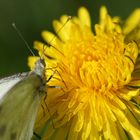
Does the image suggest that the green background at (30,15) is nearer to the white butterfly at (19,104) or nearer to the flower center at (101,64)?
the flower center at (101,64)

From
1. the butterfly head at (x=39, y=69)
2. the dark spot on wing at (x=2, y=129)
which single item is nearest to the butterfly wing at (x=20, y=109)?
the dark spot on wing at (x=2, y=129)

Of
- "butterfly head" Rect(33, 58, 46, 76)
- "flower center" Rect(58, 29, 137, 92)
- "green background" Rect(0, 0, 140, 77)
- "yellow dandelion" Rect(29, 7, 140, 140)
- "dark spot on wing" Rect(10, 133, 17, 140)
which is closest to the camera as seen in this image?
"dark spot on wing" Rect(10, 133, 17, 140)

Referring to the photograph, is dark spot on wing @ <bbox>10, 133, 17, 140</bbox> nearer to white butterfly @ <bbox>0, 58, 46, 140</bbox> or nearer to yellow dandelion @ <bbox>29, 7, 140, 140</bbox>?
white butterfly @ <bbox>0, 58, 46, 140</bbox>

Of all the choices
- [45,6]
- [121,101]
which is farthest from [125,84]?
[45,6]

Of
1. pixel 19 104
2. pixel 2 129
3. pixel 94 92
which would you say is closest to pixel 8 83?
pixel 19 104

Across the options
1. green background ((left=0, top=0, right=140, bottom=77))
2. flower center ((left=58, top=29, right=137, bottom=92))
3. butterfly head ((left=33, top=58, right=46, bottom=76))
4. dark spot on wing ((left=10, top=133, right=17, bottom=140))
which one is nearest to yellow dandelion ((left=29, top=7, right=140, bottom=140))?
flower center ((left=58, top=29, right=137, bottom=92))

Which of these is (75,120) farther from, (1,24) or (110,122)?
(1,24)

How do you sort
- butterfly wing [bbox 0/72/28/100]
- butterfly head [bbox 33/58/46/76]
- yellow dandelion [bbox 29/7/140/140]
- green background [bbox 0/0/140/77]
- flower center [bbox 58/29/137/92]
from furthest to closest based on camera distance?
1. green background [bbox 0/0/140/77]
2. flower center [bbox 58/29/137/92]
3. yellow dandelion [bbox 29/7/140/140]
4. butterfly head [bbox 33/58/46/76]
5. butterfly wing [bbox 0/72/28/100]
